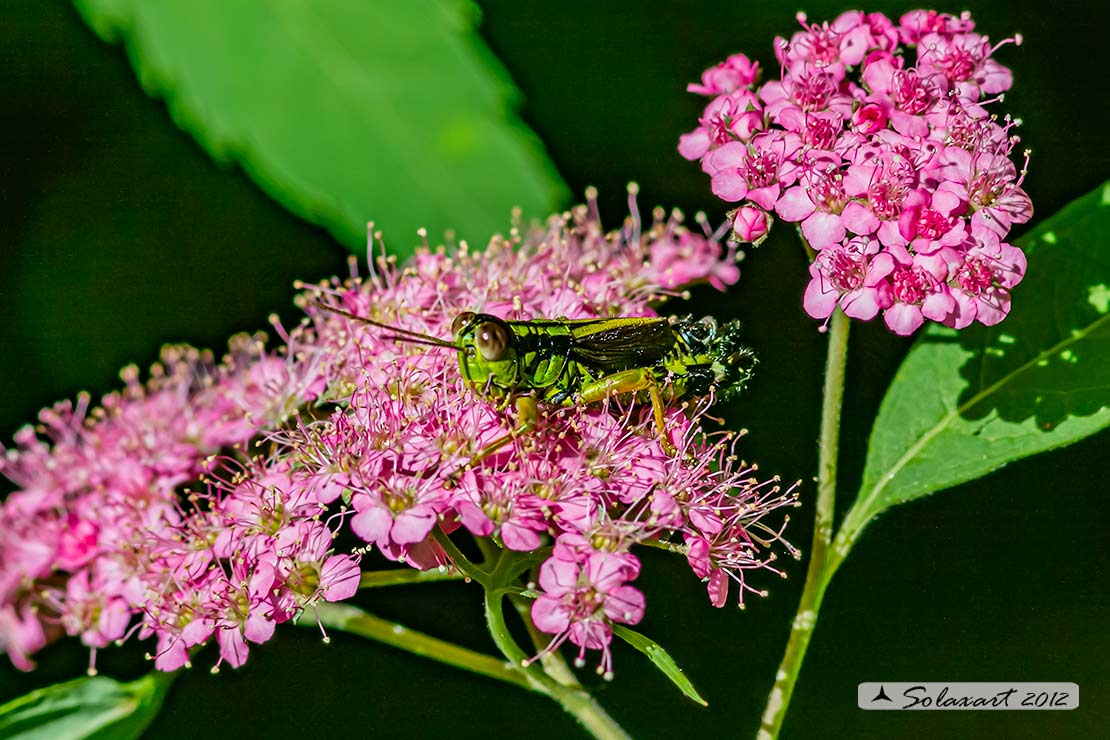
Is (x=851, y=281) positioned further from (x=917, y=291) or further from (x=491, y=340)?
(x=491, y=340)

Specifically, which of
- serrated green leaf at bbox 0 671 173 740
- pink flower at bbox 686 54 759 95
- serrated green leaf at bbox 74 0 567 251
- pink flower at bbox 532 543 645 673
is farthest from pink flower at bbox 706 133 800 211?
serrated green leaf at bbox 0 671 173 740

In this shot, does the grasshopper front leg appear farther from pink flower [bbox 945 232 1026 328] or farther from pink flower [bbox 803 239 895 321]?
pink flower [bbox 945 232 1026 328]

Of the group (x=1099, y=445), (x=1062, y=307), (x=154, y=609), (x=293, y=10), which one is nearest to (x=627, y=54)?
(x=293, y=10)

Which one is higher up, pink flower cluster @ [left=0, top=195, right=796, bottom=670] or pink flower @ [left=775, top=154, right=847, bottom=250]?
pink flower @ [left=775, top=154, right=847, bottom=250]

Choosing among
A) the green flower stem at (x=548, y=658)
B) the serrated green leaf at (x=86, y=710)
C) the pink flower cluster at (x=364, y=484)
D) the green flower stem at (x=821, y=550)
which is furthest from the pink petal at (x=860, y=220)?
the serrated green leaf at (x=86, y=710)

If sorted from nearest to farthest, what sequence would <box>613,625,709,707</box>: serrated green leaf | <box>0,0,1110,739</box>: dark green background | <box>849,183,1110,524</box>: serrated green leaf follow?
<box>613,625,709,707</box>: serrated green leaf < <box>849,183,1110,524</box>: serrated green leaf < <box>0,0,1110,739</box>: dark green background

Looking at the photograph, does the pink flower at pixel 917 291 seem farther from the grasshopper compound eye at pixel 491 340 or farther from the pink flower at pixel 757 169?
the grasshopper compound eye at pixel 491 340
